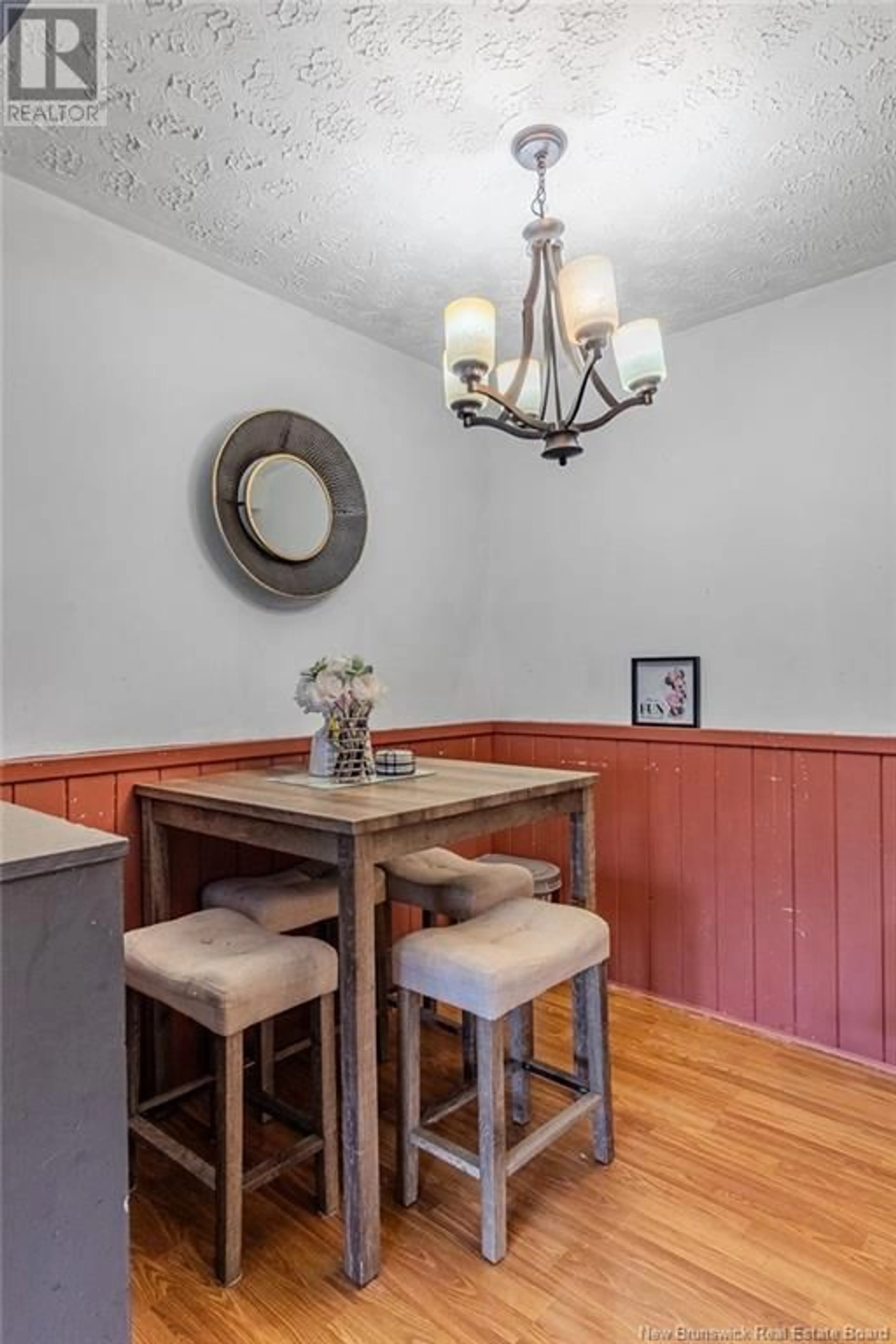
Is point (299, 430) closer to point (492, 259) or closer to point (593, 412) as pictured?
point (492, 259)

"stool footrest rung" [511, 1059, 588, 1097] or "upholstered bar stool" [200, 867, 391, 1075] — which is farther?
"upholstered bar stool" [200, 867, 391, 1075]

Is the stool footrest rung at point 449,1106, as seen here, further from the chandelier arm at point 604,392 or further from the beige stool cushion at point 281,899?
the chandelier arm at point 604,392

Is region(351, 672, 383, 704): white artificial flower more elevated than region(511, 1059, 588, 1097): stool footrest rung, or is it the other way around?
region(351, 672, 383, 704): white artificial flower

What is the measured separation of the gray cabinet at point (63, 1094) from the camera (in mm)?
800

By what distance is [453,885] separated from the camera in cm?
191

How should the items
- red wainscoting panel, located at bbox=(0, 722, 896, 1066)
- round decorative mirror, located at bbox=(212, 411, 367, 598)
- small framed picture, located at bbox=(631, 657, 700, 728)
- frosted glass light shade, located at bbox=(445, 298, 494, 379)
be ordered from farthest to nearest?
small framed picture, located at bbox=(631, 657, 700, 728) < round decorative mirror, located at bbox=(212, 411, 367, 598) < red wainscoting panel, located at bbox=(0, 722, 896, 1066) < frosted glass light shade, located at bbox=(445, 298, 494, 379)

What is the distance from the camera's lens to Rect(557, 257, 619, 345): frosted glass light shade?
1441 mm

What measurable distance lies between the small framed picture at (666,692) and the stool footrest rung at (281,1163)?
1.67 m

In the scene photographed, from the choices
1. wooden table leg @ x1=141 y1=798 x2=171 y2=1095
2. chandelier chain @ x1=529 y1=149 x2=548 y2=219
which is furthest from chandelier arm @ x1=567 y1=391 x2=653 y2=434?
wooden table leg @ x1=141 y1=798 x2=171 y2=1095

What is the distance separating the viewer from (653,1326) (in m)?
1.26

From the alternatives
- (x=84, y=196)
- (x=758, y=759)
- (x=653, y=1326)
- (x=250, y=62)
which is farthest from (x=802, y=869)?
(x=84, y=196)

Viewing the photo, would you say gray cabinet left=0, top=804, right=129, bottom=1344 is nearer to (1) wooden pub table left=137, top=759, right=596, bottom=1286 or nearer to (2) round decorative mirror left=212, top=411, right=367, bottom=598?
(1) wooden pub table left=137, top=759, right=596, bottom=1286

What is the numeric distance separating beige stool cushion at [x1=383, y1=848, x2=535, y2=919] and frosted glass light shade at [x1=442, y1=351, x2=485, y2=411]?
1.07 meters

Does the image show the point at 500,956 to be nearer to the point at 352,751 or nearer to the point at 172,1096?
the point at 352,751
